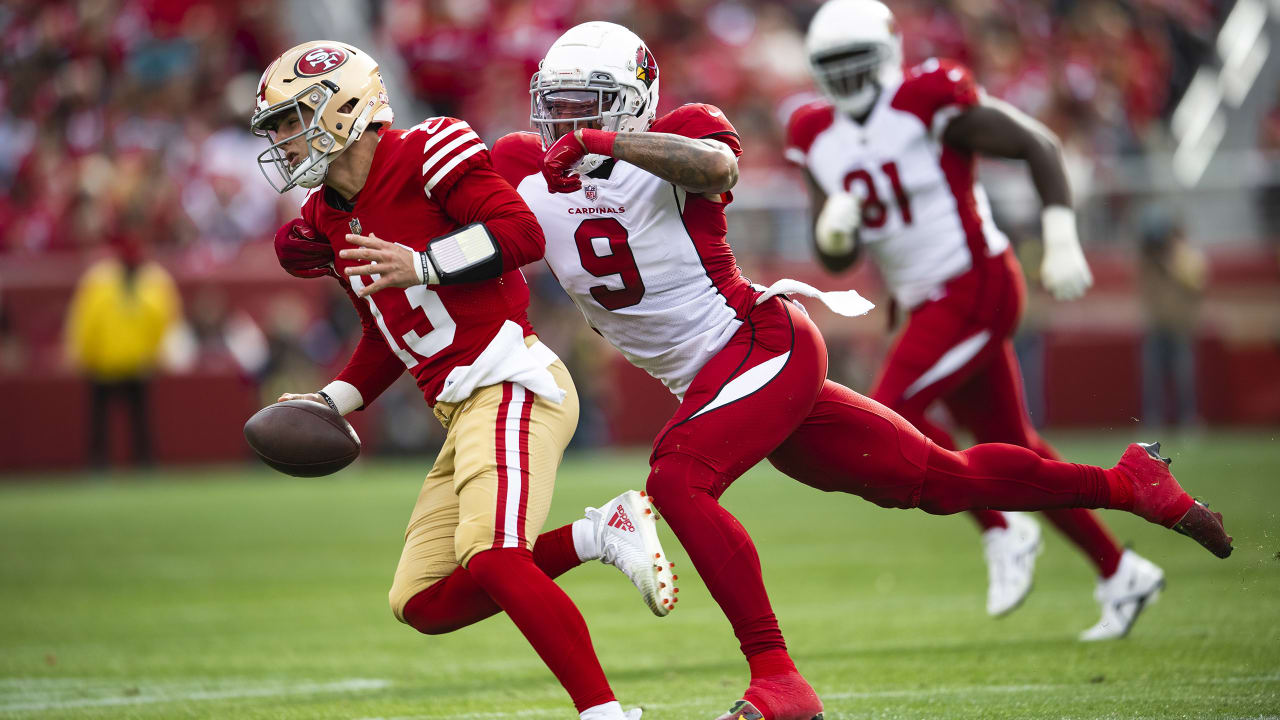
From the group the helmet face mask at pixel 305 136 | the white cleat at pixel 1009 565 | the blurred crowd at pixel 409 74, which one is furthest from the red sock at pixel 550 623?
the blurred crowd at pixel 409 74

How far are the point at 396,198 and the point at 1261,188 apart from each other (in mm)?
12575

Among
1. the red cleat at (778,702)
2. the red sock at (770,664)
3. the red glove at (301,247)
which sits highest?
the red glove at (301,247)

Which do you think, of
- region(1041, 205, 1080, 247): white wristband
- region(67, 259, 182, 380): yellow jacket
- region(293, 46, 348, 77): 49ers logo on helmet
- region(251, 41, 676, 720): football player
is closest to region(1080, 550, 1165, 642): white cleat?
region(1041, 205, 1080, 247): white wristband

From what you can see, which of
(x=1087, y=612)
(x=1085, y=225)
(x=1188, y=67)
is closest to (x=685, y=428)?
(x=1087, y=612)

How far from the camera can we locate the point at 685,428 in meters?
3.76

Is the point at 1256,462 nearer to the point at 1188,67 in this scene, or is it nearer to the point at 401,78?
the point at 1188,67

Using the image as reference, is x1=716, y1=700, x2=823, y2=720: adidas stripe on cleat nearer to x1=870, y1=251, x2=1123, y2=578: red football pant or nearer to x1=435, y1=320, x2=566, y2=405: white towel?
x1=435, y1=320, x2=566, y2=405: white towel

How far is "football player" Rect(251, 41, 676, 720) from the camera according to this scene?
3.49 meters

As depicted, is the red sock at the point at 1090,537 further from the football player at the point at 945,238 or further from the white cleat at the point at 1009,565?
the white cleat at the point at 1009,565

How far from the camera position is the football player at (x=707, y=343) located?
367cm

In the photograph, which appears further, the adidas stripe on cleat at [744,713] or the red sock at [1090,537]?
the red sock at [1090,537]

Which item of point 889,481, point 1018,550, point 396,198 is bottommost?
point 1018,550

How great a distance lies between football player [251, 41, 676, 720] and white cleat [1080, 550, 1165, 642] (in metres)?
2.26

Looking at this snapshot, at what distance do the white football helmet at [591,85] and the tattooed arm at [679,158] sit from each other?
0.18m
